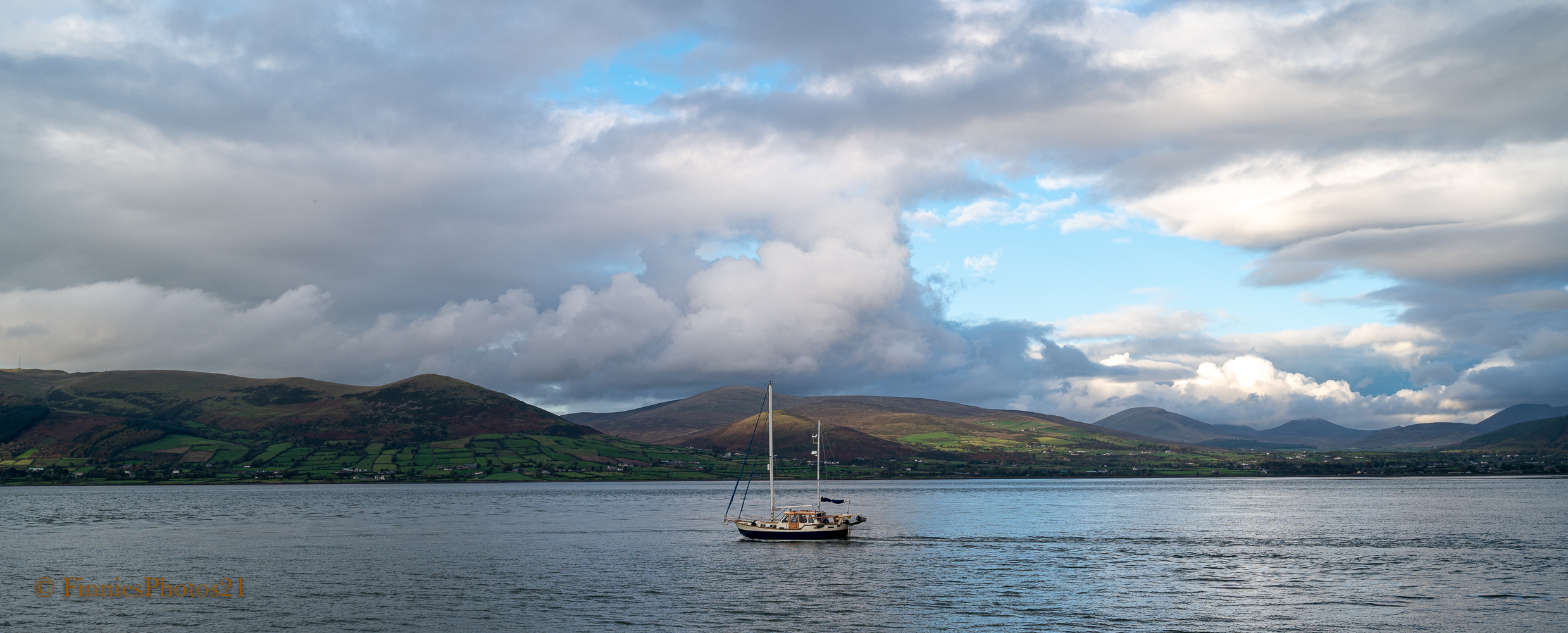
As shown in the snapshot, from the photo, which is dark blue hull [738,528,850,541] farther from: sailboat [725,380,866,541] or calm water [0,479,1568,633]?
calm water [0,479,1568,633]

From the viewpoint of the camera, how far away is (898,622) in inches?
2189

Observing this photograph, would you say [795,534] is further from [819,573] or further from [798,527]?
[819,573]

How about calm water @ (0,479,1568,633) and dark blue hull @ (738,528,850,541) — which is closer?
calm water @ (0,479,1568,633)

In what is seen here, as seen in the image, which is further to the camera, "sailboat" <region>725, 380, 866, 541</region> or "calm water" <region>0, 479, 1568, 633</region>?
"sailboat" <region>725, 380, 866, 541</region>

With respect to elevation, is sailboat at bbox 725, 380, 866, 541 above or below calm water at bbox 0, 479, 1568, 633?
above

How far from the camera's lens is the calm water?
56.7 meters

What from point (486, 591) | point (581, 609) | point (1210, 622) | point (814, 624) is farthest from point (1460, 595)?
point (486, 591)

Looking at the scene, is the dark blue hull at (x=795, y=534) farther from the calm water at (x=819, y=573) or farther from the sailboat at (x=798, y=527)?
the calm water at (x=819, y=573)

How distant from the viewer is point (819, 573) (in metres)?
79.6

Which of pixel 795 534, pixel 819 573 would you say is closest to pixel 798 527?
pixel 795 534

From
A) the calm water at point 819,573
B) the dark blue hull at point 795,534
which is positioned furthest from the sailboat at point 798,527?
the calm water at point 819,573

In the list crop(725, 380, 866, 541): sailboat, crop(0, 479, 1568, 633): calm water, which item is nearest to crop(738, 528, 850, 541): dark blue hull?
crop(725, 380, 866, 541): sailboat

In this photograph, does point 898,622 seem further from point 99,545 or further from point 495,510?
point 495,510

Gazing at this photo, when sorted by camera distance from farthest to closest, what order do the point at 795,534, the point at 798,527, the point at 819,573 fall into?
the point at 798,527, the point at 795,534, the point at 819,573
